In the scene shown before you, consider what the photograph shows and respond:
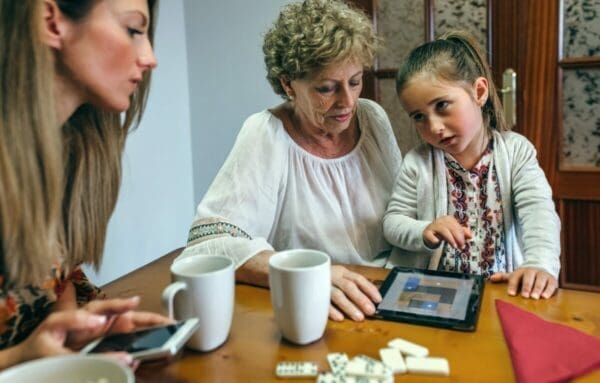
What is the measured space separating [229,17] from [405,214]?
198cm

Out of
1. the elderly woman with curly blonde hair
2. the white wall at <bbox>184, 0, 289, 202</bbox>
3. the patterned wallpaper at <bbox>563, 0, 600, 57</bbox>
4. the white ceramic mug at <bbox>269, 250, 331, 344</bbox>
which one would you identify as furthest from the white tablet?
the white wall at <bbox>184, 0, 289, 202</bbox>

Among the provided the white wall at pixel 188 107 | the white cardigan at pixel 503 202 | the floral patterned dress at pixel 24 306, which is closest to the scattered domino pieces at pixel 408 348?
the white cardigan at pixel 503 202

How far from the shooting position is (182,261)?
81 centimetres

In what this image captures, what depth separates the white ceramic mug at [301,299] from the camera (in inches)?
29.4

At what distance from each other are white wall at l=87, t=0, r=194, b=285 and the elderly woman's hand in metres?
1.76

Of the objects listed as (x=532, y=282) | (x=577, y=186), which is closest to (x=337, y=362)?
(x=532, y=282)

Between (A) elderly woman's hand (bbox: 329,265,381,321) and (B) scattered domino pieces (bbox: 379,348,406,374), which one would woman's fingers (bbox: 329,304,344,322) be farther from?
(B) scattered domino pieces (bbox: 379,348,406,374)

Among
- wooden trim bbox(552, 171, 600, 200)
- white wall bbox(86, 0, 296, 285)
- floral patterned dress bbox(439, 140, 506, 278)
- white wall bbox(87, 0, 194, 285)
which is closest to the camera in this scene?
floral patterned dress bbox(439, 140, 506, 278)

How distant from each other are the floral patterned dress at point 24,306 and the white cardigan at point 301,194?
1.27 feet

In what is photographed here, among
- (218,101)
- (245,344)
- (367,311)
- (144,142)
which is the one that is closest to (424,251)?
(367,311)

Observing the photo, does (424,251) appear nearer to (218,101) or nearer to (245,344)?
(245,344)

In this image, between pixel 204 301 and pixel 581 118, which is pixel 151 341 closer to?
pixel 204 301

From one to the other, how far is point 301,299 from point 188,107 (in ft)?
8.25

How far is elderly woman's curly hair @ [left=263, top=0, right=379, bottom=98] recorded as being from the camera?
128 centimetres
